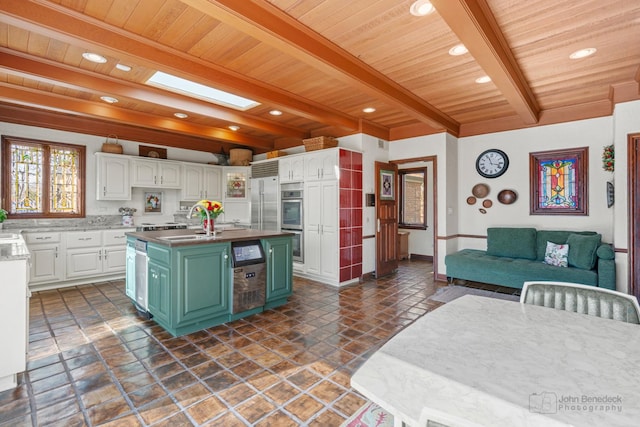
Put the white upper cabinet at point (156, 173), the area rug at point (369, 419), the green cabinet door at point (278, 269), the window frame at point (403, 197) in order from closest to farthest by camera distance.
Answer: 1. the area rug at point (369, 419)
2. the green cabinet door at point (278, 269)
3. the white upper cabinet at point (156, 173)
4. the window frame at point (403, 197)

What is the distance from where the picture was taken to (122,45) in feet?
8.08

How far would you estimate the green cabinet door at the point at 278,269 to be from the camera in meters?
3.70

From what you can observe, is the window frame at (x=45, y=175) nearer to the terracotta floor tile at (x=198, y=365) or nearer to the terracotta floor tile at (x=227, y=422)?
the terracotta floor tile at (x=198, y=365)

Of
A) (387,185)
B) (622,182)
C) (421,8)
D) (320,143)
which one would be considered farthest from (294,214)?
(622,182)

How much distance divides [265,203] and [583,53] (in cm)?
484

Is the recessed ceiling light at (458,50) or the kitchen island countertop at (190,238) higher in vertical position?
the recessed ceiling light at (458,50)

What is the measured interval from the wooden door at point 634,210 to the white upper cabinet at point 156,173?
6735 mm

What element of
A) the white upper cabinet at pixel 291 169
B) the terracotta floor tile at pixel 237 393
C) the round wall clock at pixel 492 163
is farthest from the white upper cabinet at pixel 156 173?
the round wall clock at pixel 492 163

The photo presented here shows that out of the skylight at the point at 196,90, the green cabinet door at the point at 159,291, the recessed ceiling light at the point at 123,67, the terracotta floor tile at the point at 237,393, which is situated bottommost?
the terracotta floor tile at the point at 237,393

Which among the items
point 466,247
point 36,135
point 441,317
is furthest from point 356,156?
point 36,135

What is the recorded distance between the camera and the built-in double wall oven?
17.5ft

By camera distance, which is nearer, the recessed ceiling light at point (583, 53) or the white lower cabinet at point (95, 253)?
the recessed ceiling light at point (583, 53)

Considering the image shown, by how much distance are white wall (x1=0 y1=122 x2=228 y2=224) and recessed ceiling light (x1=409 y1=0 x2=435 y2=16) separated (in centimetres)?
538

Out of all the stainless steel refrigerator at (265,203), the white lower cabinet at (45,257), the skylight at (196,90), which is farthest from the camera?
the stainless steel refrigerator at (265,203)
